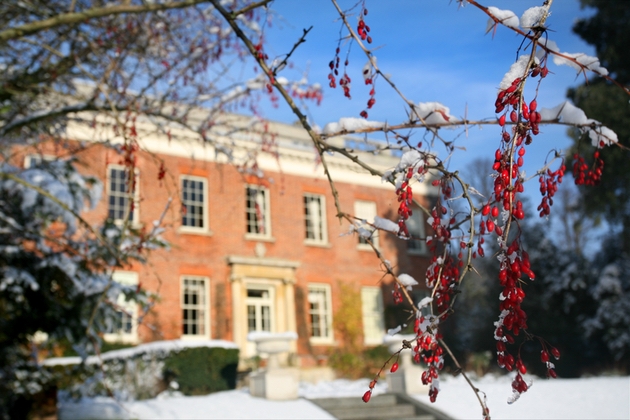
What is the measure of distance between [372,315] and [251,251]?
4.93 metres

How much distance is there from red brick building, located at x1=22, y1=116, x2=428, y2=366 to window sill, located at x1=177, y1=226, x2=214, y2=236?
1.2 inches

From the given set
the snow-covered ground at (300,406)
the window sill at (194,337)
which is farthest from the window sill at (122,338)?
the snow-covered ground at (300,406)

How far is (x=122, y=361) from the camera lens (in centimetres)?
1288

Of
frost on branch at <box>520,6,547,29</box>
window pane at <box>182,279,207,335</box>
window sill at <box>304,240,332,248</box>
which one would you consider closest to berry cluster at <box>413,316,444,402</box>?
frost on branch at <box>520,6,547,29</box>

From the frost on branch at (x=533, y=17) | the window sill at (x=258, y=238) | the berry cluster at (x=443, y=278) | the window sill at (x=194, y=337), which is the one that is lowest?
the window sill at (x=194, y=337)

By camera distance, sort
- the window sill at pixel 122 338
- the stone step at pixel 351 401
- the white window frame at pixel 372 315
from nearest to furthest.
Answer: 1. the stone step at pixel 351 401
2. the window sill at pixel 122 338
3. the white window frame at pixel 372 315

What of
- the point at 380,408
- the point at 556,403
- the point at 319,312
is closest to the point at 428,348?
the point at 556,403

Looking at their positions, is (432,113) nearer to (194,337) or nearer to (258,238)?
(194,337)

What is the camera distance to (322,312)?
63.7 ft

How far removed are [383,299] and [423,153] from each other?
18.5 metres

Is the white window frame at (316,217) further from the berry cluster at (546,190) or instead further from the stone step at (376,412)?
the berry cluster at (546,190)

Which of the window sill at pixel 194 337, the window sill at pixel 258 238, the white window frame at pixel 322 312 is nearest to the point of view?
the window sill at pixel 194 337

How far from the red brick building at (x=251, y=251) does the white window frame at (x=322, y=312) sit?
3 centimetres

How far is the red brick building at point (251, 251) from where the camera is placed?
16.4m
